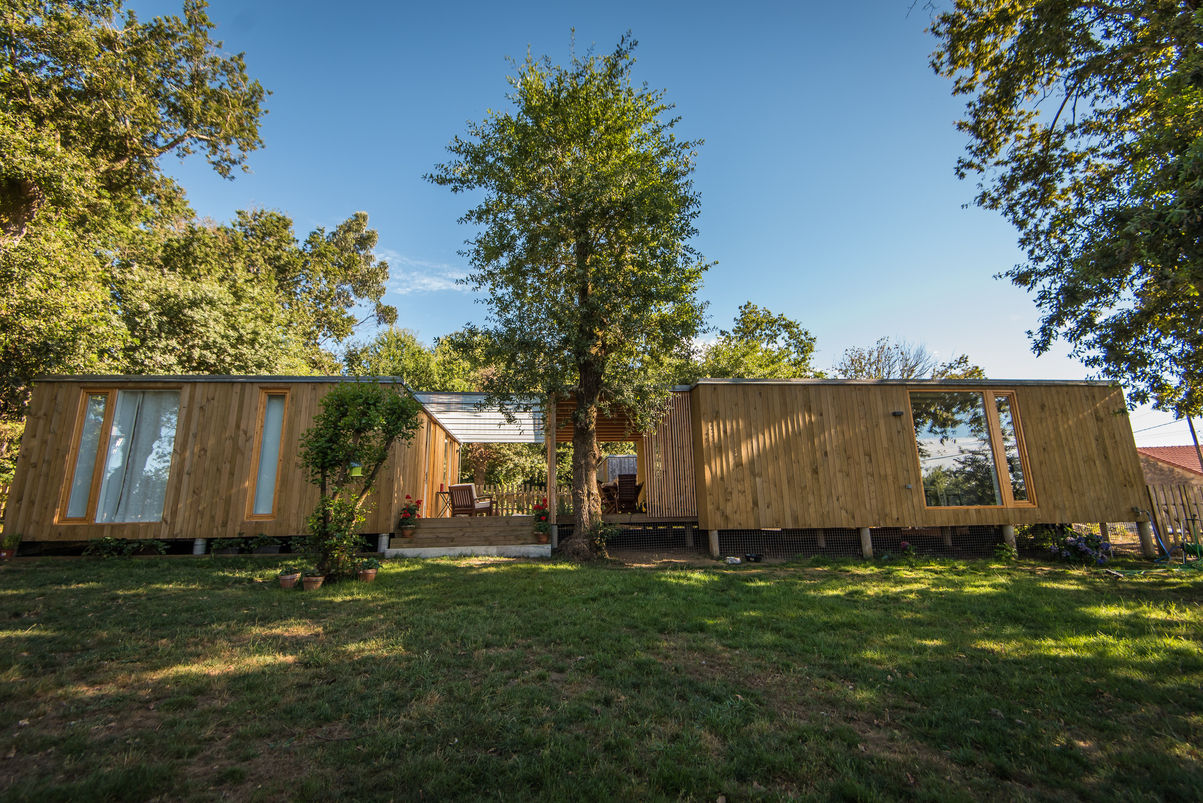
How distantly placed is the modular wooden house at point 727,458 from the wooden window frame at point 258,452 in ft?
0.08

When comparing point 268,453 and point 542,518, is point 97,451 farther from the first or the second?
point 542,518

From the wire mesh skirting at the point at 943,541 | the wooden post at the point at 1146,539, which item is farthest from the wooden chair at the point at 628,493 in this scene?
the wooden post at the point at 1146,539

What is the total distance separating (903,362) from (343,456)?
25240 mm

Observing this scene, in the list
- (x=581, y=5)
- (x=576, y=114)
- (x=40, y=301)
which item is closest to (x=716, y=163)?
(x=576, y=114)

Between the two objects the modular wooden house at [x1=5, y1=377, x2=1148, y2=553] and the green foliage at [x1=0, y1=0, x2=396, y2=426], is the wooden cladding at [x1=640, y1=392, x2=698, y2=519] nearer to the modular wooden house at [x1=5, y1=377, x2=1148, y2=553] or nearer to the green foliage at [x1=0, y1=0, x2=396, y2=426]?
the modular wooden house at [x1=5, y1=377, x2=1148, y2=553]

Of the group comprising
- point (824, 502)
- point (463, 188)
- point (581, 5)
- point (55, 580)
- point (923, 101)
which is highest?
point (581, 5)

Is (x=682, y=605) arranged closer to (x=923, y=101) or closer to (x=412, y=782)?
(x=412, y=782)

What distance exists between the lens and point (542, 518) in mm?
9508

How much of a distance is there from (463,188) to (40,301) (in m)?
10.0

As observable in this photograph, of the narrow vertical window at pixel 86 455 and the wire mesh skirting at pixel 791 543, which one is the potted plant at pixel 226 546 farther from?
the wire mesh skirting at pixel 791 543

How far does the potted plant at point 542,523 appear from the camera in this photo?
9.27m

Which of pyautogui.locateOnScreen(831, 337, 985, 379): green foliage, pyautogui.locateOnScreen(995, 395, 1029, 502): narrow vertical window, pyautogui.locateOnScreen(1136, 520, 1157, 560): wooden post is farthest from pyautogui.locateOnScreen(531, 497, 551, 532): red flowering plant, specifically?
pyautogui.locateOnScreen(831, 337, 985, 379): green foliage

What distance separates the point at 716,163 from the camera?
9.38 m

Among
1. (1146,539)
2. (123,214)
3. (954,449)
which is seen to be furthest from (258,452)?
(1146,539)
